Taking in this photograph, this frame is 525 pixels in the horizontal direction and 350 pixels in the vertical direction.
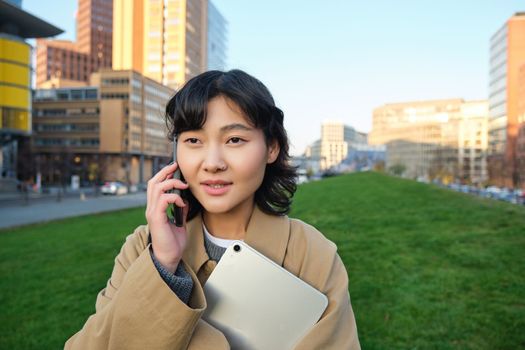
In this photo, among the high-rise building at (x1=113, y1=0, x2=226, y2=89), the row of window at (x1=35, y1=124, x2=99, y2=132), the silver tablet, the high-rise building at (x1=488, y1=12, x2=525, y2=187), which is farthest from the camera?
the high-rise building at (x1=113, y1=0, x2=226, y2=89)

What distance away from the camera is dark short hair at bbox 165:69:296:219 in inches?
63.6

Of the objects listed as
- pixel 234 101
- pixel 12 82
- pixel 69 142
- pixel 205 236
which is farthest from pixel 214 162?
pixel 69 142

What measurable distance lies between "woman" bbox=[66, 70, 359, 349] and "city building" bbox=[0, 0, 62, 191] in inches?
2017

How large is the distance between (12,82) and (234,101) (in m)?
55.2

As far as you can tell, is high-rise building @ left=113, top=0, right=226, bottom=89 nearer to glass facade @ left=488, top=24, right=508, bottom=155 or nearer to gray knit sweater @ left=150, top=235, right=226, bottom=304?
glass facade @ left=488, top=24, right=508, bottom=155

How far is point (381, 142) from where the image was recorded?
509 ft

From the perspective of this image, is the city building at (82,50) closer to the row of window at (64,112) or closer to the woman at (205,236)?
the row of window at (64,112)

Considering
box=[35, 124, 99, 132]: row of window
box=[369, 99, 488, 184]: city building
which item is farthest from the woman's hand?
box=[369, 99, 488, 184]: city building

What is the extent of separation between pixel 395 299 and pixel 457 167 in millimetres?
97852

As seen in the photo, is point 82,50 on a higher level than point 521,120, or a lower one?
higher

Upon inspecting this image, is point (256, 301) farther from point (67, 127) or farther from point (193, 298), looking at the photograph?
point (67, 127)

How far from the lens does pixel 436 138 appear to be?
403 ft

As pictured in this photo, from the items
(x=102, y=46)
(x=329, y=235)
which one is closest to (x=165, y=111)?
(x=329, y=235)

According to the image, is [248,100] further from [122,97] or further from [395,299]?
[122,97]
